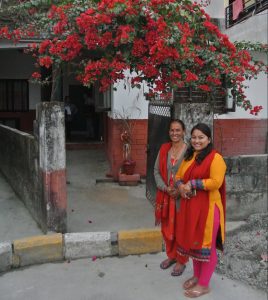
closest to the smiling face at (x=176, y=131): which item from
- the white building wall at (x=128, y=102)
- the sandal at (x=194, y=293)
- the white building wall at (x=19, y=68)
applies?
the sandal at (x=194, y=293)

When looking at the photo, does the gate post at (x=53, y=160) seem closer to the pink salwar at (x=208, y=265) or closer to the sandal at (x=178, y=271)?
the sandal at (x=178, y=271)

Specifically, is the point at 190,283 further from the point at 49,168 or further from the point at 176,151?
the point at 49,168

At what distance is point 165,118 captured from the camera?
5559 mm

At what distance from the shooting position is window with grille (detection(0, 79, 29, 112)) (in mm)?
11867

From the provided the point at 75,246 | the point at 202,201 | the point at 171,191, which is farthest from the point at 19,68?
the point at 202,201

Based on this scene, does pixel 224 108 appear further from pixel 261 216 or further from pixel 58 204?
pixel 58 204

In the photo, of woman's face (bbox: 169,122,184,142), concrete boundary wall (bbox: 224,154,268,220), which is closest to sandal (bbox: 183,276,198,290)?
woman's face (bbox: 169,122,184,142)

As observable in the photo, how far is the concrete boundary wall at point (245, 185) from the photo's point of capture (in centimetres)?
535

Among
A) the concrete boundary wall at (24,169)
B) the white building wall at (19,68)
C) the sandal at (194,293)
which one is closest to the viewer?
the sandal at (194,293)

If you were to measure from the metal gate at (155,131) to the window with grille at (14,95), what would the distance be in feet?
21.8

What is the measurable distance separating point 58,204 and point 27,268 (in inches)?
32.6

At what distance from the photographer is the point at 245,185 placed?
541 cm

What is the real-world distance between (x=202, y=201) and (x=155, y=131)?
8.32 ft

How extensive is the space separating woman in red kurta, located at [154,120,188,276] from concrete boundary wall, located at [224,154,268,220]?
150 centimetres
